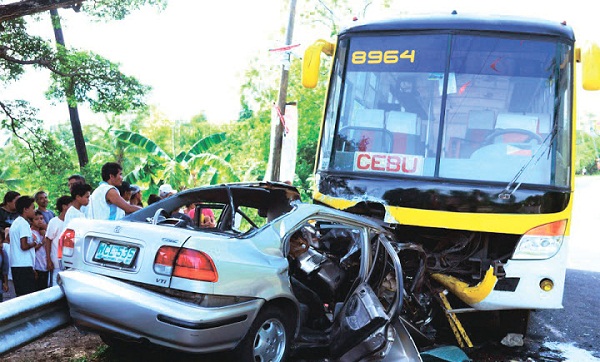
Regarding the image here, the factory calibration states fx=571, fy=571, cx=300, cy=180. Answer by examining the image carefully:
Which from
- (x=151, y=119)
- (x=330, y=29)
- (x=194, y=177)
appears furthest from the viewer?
(x=151, y=119)

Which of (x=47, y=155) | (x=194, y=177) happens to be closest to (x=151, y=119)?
(x=194, y=177)

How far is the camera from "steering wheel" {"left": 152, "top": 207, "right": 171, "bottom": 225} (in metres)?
4.64

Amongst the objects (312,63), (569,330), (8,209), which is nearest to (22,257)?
(8,209)

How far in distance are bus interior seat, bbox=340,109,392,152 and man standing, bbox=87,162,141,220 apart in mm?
2446

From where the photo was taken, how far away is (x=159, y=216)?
4770 millimetres

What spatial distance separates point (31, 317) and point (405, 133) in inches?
151

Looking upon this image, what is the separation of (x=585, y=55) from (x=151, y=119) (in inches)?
1963

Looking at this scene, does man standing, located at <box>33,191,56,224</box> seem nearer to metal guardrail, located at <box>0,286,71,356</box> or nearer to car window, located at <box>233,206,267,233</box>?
car window, located at <box>233,206,267,233</box>

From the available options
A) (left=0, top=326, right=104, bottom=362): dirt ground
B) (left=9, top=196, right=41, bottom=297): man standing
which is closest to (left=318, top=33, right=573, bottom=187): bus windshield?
(left=0, top=326, right=104, bottom=362): dirt ground

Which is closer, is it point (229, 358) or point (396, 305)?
point (229, 358)

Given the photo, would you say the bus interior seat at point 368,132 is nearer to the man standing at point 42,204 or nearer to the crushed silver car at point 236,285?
the crushed silver car at point 236,285

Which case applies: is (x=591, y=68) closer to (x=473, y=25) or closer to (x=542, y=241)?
(x=473, y=25)

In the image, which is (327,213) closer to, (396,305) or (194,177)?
(396,305)

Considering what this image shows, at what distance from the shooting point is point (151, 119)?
52500 millimetres
